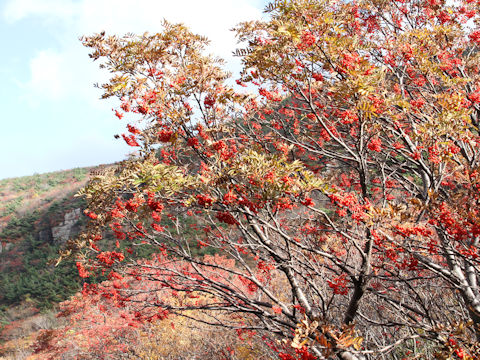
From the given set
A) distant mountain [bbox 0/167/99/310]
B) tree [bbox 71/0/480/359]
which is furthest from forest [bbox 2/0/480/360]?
distant mountain [bbox 0/167/99/310]

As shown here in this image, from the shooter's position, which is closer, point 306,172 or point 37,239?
point 306,172

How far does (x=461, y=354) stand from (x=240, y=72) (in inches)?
158

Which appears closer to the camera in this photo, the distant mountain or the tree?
the tree

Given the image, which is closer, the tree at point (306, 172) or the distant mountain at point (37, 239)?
the tree at point (306, 172)

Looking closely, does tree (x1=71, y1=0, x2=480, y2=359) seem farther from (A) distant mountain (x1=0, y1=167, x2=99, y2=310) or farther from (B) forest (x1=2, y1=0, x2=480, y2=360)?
(A) distant mountain (x1=0, y1=167, x2=99, y2=310)

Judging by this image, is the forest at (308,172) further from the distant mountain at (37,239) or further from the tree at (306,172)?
the distant mountain at (37,239)

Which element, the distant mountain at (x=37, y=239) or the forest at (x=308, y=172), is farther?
the distant mountain at (x=37, y=239)

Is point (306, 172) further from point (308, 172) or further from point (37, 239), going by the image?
point (37, 239)

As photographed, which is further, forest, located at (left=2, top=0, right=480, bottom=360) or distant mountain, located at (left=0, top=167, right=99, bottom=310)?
distant mountain, located at (left=0, top=167, right=99, bottom=310)

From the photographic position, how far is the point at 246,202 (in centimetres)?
342

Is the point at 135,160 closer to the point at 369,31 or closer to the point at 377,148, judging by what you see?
the point at 377,148

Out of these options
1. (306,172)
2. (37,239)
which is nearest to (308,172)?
(306,172)

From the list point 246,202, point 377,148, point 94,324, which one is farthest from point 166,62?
point 94,324

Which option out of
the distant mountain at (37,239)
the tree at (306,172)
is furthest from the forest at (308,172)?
the distant mountain at (37,239)
